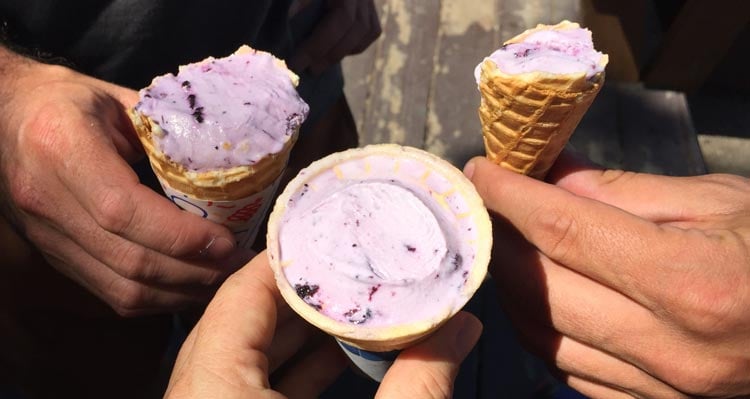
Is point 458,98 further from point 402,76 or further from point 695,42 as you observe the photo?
point 695,42

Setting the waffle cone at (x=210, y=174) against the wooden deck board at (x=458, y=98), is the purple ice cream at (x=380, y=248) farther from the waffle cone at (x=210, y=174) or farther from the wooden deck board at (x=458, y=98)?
the wooden deck board at (x=458, y=98)

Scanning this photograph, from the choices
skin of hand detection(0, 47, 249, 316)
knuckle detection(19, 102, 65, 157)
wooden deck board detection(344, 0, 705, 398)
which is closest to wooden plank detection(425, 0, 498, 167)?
wooden deck board detection(344, 0, 705, 398)

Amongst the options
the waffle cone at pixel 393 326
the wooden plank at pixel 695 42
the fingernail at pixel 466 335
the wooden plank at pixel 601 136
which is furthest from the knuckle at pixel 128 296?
the wooden plank at pixel 695 42

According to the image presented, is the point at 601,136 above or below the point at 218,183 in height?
below

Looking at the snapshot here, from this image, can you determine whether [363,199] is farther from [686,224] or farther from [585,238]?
[686,224]

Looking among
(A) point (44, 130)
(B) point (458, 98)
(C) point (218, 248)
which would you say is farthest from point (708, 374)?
(B) point (458, 98)

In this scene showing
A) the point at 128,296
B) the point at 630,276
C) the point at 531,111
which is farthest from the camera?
the point at 128,296

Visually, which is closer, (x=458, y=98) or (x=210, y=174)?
(x=210, y=174)
